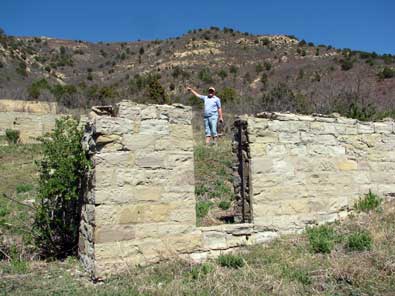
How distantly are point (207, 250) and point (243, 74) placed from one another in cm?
3330

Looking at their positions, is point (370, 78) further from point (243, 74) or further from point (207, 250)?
point (207, 250)

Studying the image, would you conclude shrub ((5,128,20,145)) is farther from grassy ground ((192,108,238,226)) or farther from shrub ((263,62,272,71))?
shrub ((263,62,272,71))

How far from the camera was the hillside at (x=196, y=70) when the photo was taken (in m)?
26.4

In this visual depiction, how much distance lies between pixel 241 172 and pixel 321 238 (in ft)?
5.05

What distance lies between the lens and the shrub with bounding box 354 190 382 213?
7.56 m

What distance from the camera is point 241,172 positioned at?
22.4ft

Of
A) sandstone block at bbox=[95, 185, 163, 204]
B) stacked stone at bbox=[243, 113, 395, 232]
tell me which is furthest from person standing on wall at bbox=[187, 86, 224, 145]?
sandstone block at bbox=[95, 185, 163, 204]

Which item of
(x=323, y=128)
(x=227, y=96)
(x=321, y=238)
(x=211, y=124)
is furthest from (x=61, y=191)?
(x=227, y=96)

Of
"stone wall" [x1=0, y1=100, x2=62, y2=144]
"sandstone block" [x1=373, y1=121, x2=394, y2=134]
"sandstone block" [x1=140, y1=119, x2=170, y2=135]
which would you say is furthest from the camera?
"stone wall" [x1=0, y1=100, x2=62, y2=144]

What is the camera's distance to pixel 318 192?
709cm

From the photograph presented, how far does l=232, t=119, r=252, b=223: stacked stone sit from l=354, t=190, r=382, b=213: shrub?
220cm

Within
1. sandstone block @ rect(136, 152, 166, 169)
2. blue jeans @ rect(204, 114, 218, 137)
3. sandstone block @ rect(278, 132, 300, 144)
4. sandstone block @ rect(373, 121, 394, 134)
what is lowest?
sandstone block @ rect(136, 152, 166, 169)

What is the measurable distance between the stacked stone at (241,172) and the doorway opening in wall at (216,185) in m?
0.02

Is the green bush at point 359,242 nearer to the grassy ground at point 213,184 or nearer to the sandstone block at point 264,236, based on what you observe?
the sandstone block at point 264,236
